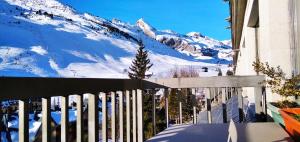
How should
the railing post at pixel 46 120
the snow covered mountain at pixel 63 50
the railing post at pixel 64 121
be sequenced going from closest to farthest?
the railing post at pixel 46 120, the railing post at pixel 64 121, the snow covered mountain at pixel 63 50

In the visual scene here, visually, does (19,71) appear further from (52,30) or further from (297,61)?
(297,61)

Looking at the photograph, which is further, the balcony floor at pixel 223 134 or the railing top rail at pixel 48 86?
the balcony floor at pixel 223 134

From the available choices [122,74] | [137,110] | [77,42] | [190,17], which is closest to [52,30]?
[77,42]

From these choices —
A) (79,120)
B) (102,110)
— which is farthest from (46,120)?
(102,110)

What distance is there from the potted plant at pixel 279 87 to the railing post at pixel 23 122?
1.31 metres

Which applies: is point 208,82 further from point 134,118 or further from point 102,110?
point 102,110

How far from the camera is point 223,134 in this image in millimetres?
2057

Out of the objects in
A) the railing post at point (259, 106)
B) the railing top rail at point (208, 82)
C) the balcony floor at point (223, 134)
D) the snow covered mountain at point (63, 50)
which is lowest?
the balcony floor at point (223, 134)

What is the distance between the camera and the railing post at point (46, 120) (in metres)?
1.39

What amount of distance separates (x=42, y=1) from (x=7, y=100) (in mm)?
154869

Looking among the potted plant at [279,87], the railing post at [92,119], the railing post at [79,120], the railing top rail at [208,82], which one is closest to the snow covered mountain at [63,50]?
the railing top rail at [208,82]

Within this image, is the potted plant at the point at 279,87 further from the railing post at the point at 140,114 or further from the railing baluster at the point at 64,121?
the railing baluster at the point at 64,121

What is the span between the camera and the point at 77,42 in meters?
85.8

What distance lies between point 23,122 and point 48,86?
22cm
